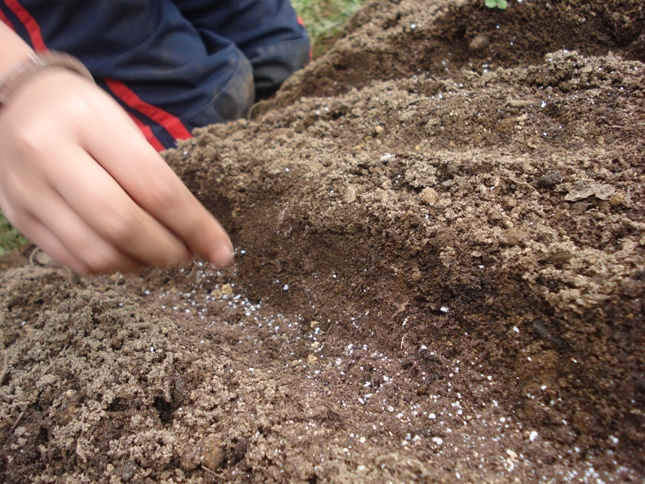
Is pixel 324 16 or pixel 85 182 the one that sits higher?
pixel 85 182

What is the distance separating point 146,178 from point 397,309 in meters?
0.61

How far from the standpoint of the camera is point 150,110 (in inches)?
84.2

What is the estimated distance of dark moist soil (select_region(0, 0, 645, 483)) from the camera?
2.83 feet

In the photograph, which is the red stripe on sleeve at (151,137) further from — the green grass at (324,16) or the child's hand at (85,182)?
the child's hand at (85,182)

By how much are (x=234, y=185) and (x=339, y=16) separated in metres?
1.80

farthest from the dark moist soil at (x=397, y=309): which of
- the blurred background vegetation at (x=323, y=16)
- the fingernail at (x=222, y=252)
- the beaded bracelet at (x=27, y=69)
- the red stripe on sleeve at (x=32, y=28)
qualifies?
the blurred background vegetation at (x=323, y=16)

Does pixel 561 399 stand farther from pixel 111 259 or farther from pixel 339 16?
pixel 339 16

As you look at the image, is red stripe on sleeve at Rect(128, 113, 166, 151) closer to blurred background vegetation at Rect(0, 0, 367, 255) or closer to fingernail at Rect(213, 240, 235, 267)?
blurred background vegetation at Rect(0, 0, 367, 255)

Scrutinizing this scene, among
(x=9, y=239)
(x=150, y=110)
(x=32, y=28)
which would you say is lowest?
(x=9, y=239)

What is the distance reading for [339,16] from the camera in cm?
279

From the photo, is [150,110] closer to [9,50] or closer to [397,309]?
[9,50]

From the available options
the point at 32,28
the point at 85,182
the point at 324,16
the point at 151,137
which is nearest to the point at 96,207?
the point at 85,182

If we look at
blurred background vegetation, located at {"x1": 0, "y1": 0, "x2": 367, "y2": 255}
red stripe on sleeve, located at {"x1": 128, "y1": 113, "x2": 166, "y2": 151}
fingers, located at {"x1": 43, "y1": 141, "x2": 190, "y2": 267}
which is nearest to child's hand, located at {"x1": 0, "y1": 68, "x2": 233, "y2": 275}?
fingers, located at {"x1": 43, "y1": 141, "x2": 190, "y2": 267}

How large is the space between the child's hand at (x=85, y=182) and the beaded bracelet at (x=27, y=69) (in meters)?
0.02
